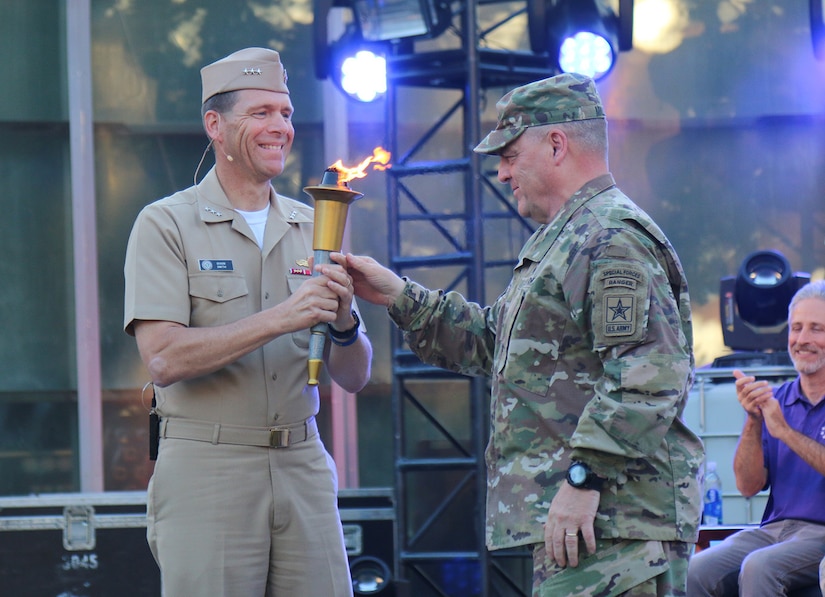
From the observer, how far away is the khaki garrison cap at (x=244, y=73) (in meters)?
3.41

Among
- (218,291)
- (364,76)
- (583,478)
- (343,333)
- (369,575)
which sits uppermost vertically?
(364,76)

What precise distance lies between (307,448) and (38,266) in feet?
16.9

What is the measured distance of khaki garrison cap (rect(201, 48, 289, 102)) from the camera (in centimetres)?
341

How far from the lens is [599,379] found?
2824 millimetres

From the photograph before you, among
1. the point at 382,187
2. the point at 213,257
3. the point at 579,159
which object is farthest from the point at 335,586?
the point at 382,187

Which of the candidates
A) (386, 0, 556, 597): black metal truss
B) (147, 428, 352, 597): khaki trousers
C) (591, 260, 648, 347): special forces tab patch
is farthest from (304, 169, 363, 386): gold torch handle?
(386, 0, 556, 597): black metal truss

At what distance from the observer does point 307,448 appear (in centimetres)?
333

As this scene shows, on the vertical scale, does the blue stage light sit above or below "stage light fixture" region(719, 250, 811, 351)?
above

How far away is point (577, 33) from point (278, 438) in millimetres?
4052

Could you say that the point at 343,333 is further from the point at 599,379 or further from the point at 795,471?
the point at 795,471

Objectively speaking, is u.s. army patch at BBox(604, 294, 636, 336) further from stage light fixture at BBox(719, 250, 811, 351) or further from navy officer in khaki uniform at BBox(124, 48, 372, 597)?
stage light fixture at BBox(719, 250, 811, 351)

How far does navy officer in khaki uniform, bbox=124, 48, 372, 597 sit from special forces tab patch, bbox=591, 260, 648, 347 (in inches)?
31.1

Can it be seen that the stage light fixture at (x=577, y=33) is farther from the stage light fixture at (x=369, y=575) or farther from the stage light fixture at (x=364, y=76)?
the stage light fixture at (x=369, y=575)

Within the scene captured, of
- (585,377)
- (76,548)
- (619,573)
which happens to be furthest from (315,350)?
(76,548)
